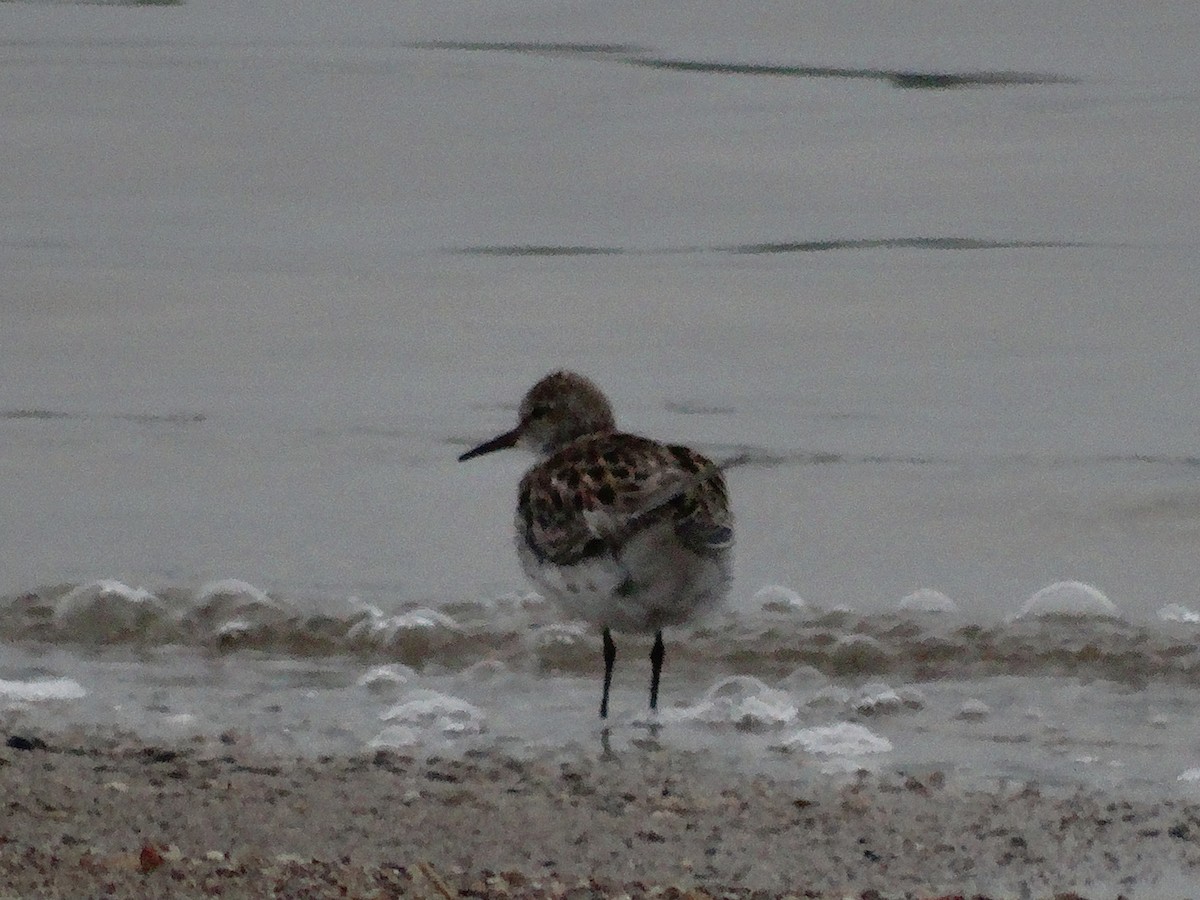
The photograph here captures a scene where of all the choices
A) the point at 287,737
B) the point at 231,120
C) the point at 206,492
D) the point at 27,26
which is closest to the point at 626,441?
the point at 287,737

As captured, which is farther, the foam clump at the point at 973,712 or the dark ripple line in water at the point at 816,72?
the dark ripple line in water at the point at 816,72

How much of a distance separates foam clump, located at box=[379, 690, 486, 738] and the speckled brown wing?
466mm

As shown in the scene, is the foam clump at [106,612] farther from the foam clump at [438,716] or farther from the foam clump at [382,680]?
the foam clump at [438,716]

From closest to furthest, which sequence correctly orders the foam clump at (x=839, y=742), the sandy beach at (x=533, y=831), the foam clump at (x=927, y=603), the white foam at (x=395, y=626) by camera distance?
the sandy beach at (x=533, y=831) < the foam clump at (x=839, y=742) < the white foam at (x=395, y=626) < the foam clump at (x=927, y=603)

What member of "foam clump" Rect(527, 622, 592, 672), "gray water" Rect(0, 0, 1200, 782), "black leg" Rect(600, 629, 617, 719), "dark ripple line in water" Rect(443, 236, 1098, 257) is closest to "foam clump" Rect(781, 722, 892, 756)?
"gray water" Rect(0, 0, 1200, 782)

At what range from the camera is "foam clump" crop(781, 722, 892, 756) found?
606 centimetres

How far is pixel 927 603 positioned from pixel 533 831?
296 cm

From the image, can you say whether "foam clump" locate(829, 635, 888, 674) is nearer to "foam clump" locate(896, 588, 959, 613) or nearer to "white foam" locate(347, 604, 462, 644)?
"foam clump" locate(896, 588, 959, 613)

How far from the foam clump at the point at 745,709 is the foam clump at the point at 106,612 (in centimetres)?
187

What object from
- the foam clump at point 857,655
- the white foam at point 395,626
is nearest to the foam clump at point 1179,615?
the foam clump at point 857,655

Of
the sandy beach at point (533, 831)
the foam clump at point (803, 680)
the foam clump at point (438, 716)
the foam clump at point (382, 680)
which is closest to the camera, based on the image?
the sandy beach at point (533, 831)

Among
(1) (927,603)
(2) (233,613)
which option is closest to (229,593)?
(2) (233,613)

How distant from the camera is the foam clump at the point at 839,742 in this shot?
6.06 m

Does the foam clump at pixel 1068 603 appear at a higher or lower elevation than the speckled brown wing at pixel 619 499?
lower
